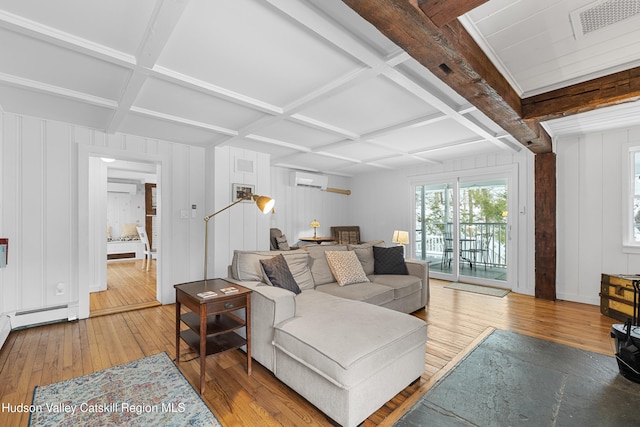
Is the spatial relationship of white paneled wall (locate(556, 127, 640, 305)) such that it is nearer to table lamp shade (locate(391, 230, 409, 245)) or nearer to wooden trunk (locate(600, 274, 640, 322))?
wooden trunk (locate(600, 274, 640, 322))

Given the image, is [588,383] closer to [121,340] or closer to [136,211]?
[121,340]

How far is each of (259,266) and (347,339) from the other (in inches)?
48.6

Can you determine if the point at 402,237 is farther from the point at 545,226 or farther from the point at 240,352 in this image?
the point at 240,352

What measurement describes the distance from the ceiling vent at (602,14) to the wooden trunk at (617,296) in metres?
2.99

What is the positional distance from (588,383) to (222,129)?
4.26 m

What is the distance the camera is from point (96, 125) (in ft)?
11.3

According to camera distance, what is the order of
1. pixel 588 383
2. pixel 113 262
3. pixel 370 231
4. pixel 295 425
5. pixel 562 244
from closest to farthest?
pixel 295 425, pixel 588 383, pixel 562 244, pixel 370 231, pixel 113 262

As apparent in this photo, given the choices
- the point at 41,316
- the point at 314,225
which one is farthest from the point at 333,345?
the point at 314,225

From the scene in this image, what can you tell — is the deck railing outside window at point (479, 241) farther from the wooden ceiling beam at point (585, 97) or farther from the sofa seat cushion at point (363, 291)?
the sofa seat cushion at point (363, 291)

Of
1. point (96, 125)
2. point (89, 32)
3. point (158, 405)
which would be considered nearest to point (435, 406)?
point (158, 405)

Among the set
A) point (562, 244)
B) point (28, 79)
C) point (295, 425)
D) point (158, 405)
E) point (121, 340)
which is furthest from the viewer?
point (562, 244)

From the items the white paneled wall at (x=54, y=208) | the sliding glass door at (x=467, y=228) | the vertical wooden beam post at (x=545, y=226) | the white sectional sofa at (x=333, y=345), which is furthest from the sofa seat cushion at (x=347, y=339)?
the sliding glass door at (x=467, y=228)

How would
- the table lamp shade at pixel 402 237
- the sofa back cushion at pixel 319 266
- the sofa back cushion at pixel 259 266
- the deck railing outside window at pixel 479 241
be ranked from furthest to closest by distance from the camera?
the deck railing outside window at pixel 479 241 < the table lamp shade at pixel 402 237 < the sofa back cushion at pixel 319 266 < the sofa back cushion at pixel 259 266

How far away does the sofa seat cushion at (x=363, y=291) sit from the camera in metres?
2.94
